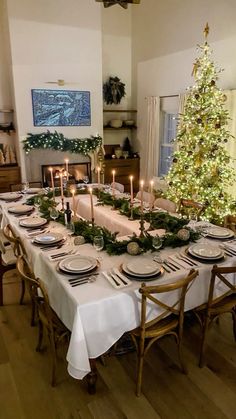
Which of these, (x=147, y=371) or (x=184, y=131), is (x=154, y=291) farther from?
(x=184, y=131)

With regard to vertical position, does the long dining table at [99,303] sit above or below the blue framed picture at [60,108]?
below

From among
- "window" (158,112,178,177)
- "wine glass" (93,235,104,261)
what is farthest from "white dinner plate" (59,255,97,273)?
"window" (158,112,178,177)

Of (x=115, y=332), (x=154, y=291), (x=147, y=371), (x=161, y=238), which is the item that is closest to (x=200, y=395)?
(x=147, y=371)

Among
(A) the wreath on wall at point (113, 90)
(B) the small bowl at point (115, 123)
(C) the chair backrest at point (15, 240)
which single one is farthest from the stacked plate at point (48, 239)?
(A) the wreath on wall at point (113, 90)

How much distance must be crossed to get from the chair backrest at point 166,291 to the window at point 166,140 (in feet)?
16.2

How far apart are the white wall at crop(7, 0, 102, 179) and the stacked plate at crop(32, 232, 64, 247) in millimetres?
3996

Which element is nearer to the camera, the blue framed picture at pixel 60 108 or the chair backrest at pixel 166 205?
the chair backrest at pixel 166 205

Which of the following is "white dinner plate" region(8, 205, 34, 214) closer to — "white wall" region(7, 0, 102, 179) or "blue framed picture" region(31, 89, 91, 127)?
"white wall" region(7, 0, 102, 179)

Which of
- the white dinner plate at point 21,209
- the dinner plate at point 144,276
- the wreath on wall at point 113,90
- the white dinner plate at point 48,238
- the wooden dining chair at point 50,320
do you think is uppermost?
the wreath on wall at point 113,90

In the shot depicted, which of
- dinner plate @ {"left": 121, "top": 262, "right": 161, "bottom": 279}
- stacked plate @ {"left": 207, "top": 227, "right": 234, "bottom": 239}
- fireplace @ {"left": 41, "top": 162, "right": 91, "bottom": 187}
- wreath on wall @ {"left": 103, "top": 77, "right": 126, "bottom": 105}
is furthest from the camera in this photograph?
wreath on wall @ {"left": 103, "top": 77, "right": 126, "bottom": 105}

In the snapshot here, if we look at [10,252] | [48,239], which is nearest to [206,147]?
[48,239]

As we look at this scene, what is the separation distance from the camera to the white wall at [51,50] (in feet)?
19.0

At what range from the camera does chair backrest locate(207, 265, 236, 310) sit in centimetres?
207

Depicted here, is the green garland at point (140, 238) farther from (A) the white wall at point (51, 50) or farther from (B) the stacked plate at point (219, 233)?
(A) the white wall at point (51, 50)
